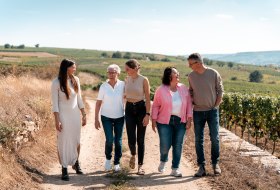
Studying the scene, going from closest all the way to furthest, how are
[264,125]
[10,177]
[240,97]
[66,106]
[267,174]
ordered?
1. [10,177]
2. [66,106]
3. [267,174]
4. [264,125]
5. [240,97]

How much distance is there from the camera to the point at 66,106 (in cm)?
662

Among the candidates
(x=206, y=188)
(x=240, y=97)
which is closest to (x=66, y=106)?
(x=206, y=188)

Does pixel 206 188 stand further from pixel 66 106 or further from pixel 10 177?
pixel 10 177

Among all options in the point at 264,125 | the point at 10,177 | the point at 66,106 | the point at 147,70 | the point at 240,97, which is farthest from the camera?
the point at 147,70

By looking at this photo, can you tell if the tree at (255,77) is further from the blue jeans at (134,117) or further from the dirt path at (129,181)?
the blue jeans at (134,117)

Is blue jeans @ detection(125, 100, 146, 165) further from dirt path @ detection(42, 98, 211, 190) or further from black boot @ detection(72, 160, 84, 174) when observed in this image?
black boot @ detection(72, 160, 84, 174)

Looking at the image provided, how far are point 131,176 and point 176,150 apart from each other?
93 cm

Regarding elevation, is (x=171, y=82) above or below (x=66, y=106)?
above

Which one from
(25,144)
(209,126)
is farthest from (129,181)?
(25,144)

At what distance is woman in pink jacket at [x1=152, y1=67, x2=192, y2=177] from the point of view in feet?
22.5

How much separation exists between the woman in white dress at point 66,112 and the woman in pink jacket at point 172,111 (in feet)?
4.65

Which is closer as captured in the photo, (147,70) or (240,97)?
(240,97)

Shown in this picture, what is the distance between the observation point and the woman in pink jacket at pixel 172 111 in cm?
686

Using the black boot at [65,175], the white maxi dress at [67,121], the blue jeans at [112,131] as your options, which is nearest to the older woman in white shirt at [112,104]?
the blue jeans at [112,131]
